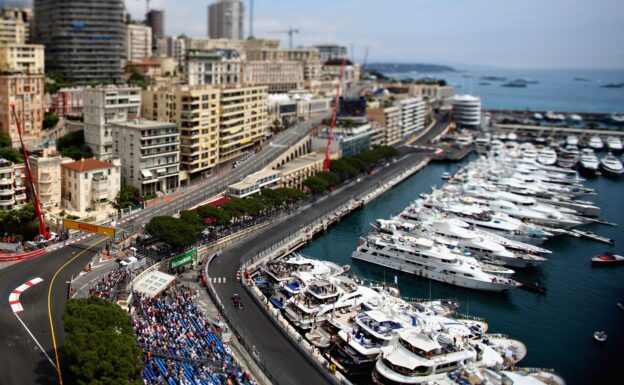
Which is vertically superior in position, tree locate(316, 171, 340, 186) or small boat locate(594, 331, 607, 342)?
tree locate(316, 171, 340, 186)

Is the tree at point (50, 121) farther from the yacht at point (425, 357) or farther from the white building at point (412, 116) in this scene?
the white building at point (412, 116)

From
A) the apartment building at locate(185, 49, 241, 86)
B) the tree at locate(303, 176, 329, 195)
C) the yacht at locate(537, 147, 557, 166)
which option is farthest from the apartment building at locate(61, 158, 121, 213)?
the yacht at locate(537, 147, 557, 166)

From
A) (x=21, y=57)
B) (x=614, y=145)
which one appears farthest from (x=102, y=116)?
(x=614, y=145)

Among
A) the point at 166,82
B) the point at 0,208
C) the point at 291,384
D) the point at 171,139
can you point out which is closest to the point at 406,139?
the point at 166,82

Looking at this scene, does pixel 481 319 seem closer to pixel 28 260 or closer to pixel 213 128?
pixel 28 260

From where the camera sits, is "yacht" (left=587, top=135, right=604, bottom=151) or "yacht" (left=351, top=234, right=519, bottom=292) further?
"yacht" (left=587, top=135, right=604, bottom=151)

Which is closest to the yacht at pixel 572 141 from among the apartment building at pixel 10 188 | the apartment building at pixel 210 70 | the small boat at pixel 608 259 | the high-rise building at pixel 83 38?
the apartment building at pixel 210 70

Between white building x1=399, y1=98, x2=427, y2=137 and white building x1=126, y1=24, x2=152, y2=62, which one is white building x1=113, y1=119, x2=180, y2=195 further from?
white building x1=126, y1=24, x2=152, y2=62
